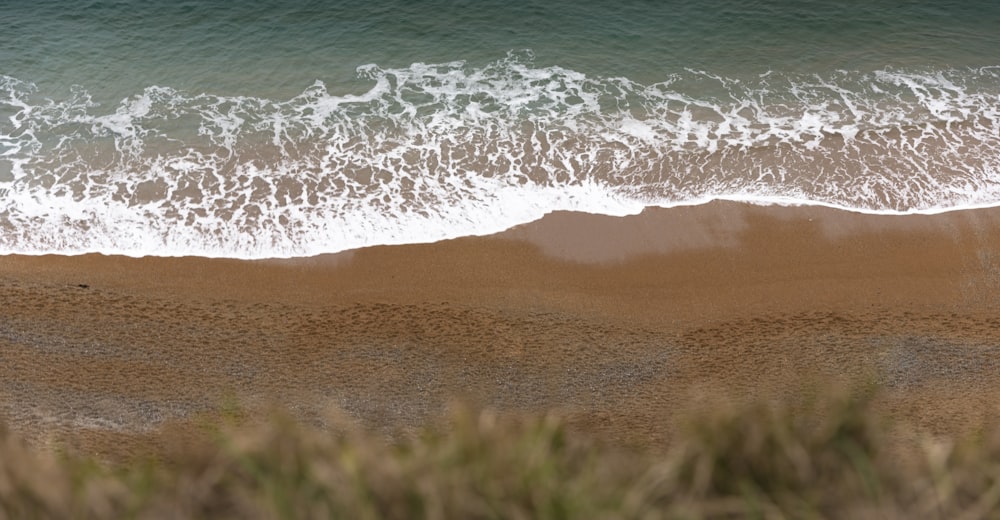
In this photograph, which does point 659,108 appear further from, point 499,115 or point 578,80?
point 499,115

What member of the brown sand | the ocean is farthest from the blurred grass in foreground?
the ocean

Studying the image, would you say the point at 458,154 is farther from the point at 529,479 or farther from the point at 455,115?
the point at 529,479

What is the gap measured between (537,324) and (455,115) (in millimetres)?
6550

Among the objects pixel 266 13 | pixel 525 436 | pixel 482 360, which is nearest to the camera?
pixel 525 436

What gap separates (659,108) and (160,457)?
12.1 metres

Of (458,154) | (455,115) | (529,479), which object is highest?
(529,479)

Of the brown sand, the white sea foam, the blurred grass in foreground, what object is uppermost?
the blurred grass in foreground

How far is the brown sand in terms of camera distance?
10.3 meters

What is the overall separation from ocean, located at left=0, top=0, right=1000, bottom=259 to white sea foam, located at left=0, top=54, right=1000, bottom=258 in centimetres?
5

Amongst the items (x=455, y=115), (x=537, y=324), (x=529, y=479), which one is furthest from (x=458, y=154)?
(x=529, y=479)

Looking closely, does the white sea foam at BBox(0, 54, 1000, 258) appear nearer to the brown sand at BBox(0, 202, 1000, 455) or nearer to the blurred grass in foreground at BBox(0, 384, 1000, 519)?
the brown sand at BBox(0, 202, 1000, 455)

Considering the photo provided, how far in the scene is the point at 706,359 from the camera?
11.1 metres

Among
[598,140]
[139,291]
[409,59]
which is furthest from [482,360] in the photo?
[409,59]

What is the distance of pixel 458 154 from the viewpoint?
15477mm
